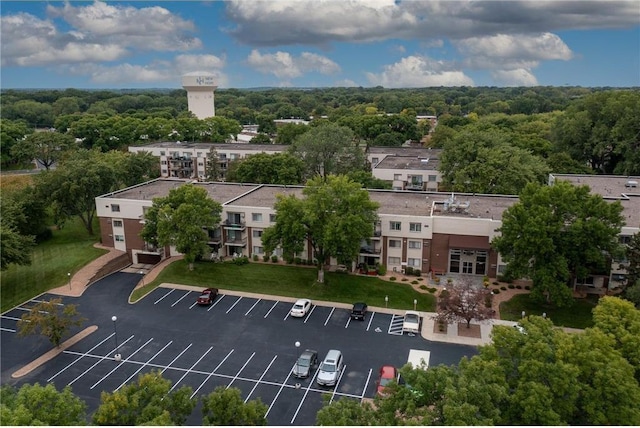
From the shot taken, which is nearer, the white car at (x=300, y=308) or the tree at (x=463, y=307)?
the tree at (x=463, y=307)

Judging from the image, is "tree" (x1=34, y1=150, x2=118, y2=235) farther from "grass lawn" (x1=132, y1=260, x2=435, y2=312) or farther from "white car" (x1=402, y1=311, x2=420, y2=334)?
"white car" (x1=402, y1=311, x2=420, y2=334)

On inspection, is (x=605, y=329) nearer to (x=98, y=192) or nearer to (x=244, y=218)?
(x=244, y=218)

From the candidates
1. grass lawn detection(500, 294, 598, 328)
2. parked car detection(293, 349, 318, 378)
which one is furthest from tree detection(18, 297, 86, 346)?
grass lawn detection(500, 294, 598, 328)

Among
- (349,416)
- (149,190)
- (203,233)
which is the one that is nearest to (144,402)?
(349,416)

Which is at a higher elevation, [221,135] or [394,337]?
[221,135]

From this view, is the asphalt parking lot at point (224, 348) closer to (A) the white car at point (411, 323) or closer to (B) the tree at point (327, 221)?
(A) the white car at point (411, 323)

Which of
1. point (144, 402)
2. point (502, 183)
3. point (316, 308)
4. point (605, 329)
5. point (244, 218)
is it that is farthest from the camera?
point (502, 183)

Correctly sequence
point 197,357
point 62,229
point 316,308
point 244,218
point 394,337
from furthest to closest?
point 62,229
point 244,218
point 316,308
point 394,337
point 197,357

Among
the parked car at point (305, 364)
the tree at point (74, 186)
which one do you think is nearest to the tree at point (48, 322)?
the parked car at point (305, 364)
